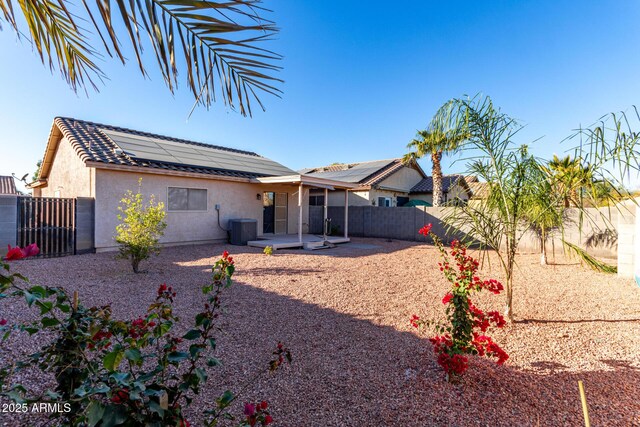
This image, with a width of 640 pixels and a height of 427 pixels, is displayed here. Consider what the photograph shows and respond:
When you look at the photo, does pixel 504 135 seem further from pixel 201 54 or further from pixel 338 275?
pixel 338 275

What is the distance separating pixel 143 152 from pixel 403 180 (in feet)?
56.1

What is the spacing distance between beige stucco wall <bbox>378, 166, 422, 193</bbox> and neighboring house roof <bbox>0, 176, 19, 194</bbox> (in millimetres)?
27007

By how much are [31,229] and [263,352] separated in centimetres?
973

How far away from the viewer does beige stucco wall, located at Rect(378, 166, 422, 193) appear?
21891mm

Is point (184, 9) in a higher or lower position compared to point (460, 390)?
higher

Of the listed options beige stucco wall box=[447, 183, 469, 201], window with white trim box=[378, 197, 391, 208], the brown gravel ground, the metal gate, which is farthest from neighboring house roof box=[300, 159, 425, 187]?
the metal gate

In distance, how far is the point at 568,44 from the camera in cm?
923

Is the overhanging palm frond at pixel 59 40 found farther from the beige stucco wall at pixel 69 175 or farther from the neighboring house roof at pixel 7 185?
the neighboring house roof at pixel 7 185

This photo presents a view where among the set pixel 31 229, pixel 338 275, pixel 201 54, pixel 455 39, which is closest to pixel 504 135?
pixel 201 54

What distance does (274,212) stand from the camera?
16031mm

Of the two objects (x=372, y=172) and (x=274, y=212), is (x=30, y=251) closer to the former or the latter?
(x=274, y=212)

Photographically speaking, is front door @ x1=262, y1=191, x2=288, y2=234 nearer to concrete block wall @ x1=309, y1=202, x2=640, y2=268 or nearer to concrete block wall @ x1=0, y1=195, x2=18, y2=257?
concrete block wall @ x1=309, y1=202, x2=640, y2=268

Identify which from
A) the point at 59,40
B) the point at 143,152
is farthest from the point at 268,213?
the point at 59,40

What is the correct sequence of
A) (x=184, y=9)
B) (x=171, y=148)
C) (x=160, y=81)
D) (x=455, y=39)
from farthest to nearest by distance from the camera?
(x=171, y=148), (x=455, y=39), (x=160, y=81), (x=184, y=9)
